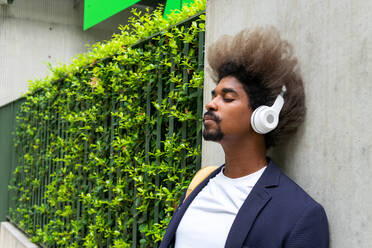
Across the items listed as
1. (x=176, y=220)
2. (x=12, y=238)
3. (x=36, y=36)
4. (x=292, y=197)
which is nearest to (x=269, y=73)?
(x=292, y=197)

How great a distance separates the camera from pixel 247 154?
1799 millimetres

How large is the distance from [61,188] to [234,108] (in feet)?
11.9

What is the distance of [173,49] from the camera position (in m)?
2.91

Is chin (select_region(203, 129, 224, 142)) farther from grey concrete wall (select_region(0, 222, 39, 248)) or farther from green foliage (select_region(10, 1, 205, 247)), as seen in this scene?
grey concrete wall (select_region(0, 222, 39, 248))

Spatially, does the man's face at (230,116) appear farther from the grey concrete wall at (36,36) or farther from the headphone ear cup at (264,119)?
the grey concrete wall at (36,36)

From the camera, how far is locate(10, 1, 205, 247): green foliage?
9.25ft

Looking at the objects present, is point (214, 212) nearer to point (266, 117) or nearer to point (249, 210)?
point (249, 210)

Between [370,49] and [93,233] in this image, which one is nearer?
[370,49]

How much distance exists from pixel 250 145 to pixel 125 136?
1.94 metres

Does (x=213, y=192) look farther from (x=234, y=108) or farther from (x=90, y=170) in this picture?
(x=90, y=170)

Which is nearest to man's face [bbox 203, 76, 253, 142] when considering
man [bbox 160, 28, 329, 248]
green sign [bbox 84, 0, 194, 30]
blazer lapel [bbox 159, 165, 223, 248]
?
man [bbox 160, 28, 329, 248]

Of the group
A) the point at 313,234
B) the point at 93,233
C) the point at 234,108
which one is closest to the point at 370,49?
the point at 234,108

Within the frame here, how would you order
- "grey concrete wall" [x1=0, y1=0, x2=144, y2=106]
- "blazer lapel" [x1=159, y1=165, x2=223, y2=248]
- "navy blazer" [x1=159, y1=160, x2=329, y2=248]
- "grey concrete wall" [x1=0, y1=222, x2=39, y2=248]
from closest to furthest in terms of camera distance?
"navy blazer" [x1=159, y1=160, x2=329, y2=248] < "blazer lapel" [x1=159, y1=165, x2=223, y2=248] < "grey concrete wall" [x1=0, y1=222, x2=39, y2=248] < "grey concrete wall" [x1=0, y1=0, x2=144, y2=106]

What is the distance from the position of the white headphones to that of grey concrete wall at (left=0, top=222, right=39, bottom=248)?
194 inches
